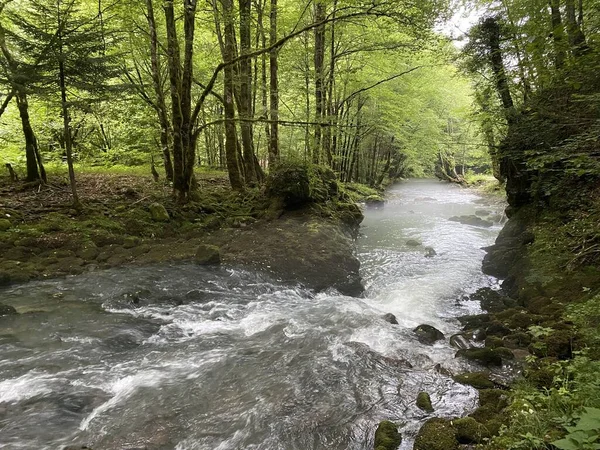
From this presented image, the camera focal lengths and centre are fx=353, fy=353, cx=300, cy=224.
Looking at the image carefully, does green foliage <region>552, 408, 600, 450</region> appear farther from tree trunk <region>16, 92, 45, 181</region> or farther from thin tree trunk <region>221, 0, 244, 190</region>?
tree trunk <region>16, 92, 45, 181</region>

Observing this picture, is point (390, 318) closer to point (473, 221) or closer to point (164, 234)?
point (164, 234)

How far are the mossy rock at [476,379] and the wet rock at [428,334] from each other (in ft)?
3.91

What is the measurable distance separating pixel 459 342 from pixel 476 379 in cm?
127

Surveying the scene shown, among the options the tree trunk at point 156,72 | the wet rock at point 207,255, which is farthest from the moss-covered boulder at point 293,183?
the tree trunk at point 156,72

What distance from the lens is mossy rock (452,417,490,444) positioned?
142 inches

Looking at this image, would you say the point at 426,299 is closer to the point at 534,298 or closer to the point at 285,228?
the point at 534,298

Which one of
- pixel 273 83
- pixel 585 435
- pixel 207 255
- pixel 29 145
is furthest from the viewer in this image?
pixel 273 83

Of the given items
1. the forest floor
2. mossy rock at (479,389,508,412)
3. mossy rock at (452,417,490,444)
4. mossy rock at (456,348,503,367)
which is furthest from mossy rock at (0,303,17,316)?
mossy rock at (456,348,503,367)

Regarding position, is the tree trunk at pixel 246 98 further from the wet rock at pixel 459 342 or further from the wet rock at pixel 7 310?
the wet rock at pixel 459 342

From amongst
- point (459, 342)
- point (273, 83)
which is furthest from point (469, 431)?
point (273, 83)

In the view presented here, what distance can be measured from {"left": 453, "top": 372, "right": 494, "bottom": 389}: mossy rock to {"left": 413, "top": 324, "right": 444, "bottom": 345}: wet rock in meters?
1.19

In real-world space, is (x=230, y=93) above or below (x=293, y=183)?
above

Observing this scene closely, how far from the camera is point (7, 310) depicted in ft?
20.3

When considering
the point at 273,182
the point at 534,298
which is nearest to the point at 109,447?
the point at 534,298
